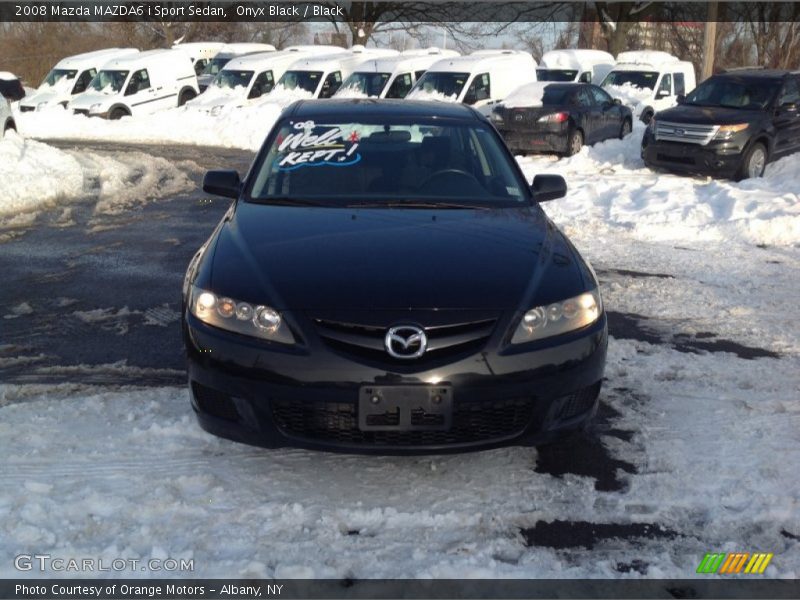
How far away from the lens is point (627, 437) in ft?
14.5

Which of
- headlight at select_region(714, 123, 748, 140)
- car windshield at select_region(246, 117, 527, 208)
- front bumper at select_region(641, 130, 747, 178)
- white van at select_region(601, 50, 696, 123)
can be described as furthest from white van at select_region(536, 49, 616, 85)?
car windshield at select_region(246, 117, 527, 208)

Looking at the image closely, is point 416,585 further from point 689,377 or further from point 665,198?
point 665,198

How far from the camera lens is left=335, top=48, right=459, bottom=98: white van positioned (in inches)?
930

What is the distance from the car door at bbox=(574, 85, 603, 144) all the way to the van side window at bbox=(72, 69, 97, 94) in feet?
53.3

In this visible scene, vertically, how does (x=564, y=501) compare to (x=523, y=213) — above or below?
below

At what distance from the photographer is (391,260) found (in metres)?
4.01

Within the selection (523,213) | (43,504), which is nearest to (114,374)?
(43,504)

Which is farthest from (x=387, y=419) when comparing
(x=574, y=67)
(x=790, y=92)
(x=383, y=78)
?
(x=574, y=67)

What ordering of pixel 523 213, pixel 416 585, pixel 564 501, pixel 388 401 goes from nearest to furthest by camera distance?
pixel 416 585
pixel 388 401
pixel 564 501
pixel 523 213

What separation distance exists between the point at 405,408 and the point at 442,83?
18.9 metres

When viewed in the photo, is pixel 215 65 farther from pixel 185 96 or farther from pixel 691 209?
pixel 691 209

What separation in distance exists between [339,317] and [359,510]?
0.77m

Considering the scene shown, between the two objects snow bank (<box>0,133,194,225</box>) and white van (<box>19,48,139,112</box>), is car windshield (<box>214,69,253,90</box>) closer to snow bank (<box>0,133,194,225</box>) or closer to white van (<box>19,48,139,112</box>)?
white van (<box>19,48,139,112</box>)

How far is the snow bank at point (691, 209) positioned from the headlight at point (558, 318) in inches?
236
